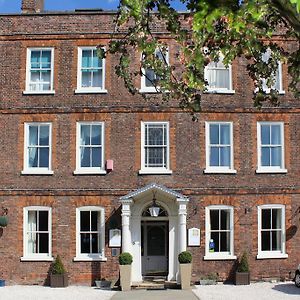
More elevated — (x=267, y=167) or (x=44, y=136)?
(x=44, y=136)

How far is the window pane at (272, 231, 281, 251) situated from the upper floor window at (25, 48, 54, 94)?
9965 mm

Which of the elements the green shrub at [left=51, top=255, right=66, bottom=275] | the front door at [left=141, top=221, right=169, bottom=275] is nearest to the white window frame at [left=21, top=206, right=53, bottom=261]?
the green shrub at [left=51, top=255, right=66, bottom=275]

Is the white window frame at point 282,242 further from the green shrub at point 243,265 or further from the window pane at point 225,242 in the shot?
the window pane at point 225,242

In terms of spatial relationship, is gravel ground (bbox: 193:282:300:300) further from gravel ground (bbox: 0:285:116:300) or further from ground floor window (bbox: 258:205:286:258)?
gravel ground (bbox: 0:285:116:300)

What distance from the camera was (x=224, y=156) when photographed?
81.4 ft

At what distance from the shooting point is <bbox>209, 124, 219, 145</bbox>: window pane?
2488 centimetres

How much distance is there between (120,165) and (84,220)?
243 centimetres

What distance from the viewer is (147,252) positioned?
25.1 metres

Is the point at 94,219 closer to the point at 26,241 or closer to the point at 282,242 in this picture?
the point at 26,241

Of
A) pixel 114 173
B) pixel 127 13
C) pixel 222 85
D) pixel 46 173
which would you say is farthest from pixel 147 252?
pixel 127 13

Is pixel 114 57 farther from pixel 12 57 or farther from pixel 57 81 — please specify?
pixel 12 57

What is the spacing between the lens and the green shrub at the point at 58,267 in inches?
928

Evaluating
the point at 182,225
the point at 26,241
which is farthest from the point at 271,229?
the point at 26,241

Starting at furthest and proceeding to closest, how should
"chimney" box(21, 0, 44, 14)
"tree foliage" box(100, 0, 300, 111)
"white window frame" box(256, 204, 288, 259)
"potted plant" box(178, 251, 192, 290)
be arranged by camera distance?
"chimney" box(21, 0, 44, 14) < "white window frame" box(256, 204, 288, 259) < "potted plant" box(178, 251, 192, 290) < "tree foliage" box(100, 0, 300, 111)
